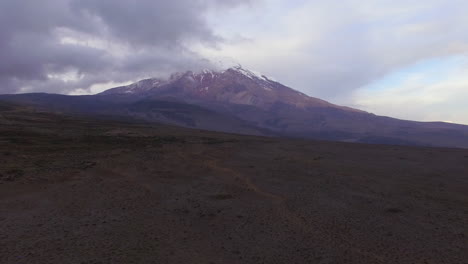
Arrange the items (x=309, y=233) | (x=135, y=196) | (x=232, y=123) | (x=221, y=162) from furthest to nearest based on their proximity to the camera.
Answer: (x=232, y=123), (x=221, y=162), (x=135, y=196), (x=309, y=233)

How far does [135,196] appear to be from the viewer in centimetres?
1841

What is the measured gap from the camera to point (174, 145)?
1519 inches

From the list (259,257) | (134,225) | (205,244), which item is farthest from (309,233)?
(134,225)

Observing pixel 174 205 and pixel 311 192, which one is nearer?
pixel 174 205

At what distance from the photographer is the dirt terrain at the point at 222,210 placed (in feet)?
39.5

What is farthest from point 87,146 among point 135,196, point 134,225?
point 134,225

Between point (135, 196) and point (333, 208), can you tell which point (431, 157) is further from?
point (135, 196)

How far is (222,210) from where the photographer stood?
1648 centimetres

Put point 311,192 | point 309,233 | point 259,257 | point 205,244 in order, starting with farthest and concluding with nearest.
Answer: point 311,192, point 309,233, point 205,244, point 259,257

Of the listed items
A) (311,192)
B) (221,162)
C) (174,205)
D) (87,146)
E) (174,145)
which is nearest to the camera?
(174,205)

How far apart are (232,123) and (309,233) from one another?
17354 cm

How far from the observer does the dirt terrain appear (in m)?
12.1

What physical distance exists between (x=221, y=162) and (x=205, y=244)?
16.7 m

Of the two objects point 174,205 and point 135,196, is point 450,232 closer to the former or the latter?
point 174,205
